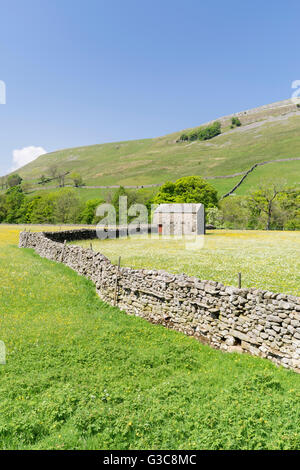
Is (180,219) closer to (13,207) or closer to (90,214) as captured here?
(90,214)

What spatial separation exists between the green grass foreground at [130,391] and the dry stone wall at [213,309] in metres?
0.63

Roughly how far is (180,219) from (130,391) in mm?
53763

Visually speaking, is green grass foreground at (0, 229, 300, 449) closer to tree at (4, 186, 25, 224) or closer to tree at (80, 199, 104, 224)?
tree at (80, 199, 104, 224)

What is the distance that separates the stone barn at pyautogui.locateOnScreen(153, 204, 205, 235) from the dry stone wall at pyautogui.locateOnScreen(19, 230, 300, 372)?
44.0 meters

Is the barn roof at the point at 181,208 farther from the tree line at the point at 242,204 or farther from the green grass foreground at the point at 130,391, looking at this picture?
the green grass foreground at the point at 130,391

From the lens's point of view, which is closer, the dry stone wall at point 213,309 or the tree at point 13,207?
the dry stone wall at point 213,309

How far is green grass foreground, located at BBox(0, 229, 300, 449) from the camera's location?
19.6 ft

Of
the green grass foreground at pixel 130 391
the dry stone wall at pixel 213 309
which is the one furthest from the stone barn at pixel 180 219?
the green grass foreground at pixel 130 391

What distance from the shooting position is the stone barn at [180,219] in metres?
59.2

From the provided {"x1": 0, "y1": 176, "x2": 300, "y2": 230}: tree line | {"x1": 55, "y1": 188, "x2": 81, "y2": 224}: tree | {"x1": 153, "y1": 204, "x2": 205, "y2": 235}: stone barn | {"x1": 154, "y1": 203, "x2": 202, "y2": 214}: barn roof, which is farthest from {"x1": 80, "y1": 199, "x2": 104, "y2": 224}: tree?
{"x1": 154, "y1": 203, "x2": 202, "y2": 214}: barn roof

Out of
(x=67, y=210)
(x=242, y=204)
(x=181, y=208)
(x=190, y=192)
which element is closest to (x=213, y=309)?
(x=181, y=208)

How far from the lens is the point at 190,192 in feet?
247

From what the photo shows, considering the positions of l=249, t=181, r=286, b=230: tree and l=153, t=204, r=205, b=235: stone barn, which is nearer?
l=153, t=204, r=205, b=235: stone barn

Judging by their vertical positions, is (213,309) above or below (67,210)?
below
